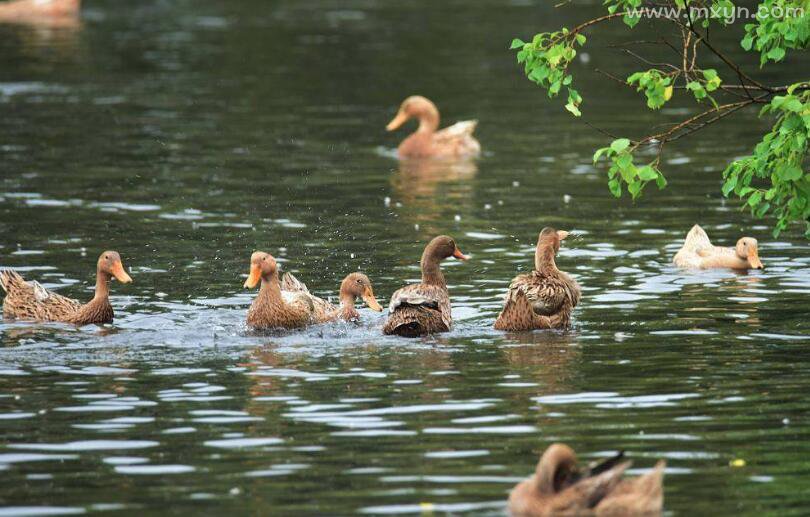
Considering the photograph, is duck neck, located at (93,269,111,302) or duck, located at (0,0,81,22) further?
duck, located at (0,0,81,22)

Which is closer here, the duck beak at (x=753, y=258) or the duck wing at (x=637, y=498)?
the duck wing at (x=637, y=498)

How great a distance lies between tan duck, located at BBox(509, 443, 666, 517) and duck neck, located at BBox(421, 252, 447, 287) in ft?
23.2

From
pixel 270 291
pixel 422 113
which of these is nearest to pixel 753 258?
pixel 270 291

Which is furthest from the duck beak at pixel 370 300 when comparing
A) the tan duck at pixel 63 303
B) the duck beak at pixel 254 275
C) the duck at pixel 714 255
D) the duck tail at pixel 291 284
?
the duck at pixel 714 255

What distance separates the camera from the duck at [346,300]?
58.3 feet

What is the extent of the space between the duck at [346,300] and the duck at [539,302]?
1703 mm

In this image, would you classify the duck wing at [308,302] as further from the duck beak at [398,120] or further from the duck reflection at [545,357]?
the duck beak at [398,120]

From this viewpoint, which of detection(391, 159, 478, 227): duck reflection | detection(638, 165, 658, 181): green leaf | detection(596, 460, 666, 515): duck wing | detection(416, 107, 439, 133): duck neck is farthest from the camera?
detection(416, 107, 439, 133): duck neck

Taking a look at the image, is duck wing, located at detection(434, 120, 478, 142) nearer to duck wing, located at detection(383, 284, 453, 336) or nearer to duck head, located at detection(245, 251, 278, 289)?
duck head, located at detection(245, 251, 278, 289)

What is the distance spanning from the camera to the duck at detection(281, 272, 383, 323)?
17766 mm

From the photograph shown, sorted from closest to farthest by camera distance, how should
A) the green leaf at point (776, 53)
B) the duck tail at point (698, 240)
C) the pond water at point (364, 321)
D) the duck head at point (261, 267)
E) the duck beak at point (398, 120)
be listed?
the pond water at point (364, 321) < the green leaf at point (776, 53) < the duck head at point (261, 267) < the duck tail at point (698, 240) < the duck beak at point (398, 120)

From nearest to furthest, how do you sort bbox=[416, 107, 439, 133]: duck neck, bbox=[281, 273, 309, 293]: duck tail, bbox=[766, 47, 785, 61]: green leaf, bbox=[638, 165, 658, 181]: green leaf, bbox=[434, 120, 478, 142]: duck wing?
bbox=[638, 165, 658, 181]: green leaf
bbox=[766, 47, 785, 61]: green leaf
bbox=[281, 273, 309, 293]: duck tail
bbox=[434, 120, 478, 142]: duck wing
bbox=[416, 107, 439, 133]: duck neck

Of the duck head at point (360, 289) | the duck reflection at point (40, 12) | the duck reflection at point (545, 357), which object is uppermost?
the duck reflection at point (40, 12)

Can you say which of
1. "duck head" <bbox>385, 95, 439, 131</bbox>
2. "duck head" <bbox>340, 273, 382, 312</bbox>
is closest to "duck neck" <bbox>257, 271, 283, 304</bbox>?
"duck head" <bbox>340, 273, 382, 312</bbox>
